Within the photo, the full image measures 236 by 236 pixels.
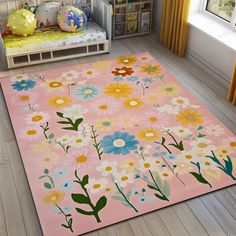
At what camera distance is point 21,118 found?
3162 mm

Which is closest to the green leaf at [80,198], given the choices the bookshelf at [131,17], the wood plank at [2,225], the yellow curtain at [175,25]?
the wood plank at [2,225]

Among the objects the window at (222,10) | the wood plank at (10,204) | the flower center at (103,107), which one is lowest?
the wood plank at (10,204)

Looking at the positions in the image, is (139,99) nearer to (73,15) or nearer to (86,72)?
(86,72)

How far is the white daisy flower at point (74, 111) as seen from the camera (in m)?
3.21

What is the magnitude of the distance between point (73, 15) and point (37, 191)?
→ 217cm

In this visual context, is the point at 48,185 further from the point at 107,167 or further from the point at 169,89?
the point at 169,89

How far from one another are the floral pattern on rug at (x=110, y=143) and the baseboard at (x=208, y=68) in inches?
16.2

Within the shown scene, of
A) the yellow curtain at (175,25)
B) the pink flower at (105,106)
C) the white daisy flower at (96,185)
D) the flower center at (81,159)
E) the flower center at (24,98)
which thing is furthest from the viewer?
the yellow curtain at (175,25)

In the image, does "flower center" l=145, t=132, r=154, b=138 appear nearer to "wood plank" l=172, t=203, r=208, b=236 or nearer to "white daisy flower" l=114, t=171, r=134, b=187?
"white daisy flower" l=114, t=171, r=134, b=187

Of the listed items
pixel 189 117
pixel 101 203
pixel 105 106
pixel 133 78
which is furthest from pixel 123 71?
pixel 101 203

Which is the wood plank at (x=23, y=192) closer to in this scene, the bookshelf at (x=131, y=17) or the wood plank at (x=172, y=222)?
the wood plank at (x=172, y=222)

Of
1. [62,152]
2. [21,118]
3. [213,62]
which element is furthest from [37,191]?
[213,62]

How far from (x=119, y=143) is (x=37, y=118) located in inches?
29.2

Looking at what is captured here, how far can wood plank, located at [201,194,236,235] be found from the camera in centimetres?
231
